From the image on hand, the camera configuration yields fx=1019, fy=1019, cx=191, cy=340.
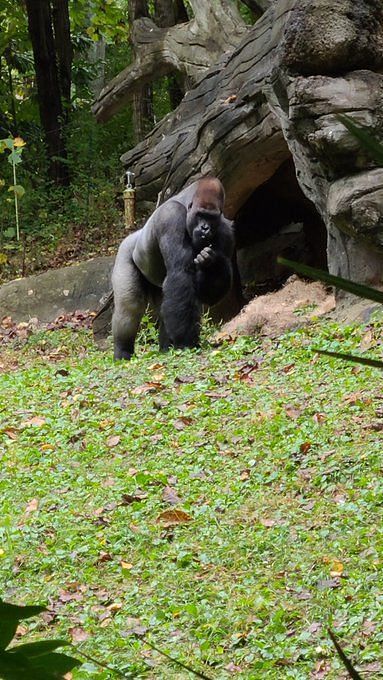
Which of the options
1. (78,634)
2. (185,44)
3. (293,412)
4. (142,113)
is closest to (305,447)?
(293,412)

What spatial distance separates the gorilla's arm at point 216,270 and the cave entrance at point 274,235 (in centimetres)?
279

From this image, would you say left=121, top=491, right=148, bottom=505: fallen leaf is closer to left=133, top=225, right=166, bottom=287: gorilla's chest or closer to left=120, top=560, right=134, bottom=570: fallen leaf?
left=120, top=560, right=134, bottom=570: fallen leaf

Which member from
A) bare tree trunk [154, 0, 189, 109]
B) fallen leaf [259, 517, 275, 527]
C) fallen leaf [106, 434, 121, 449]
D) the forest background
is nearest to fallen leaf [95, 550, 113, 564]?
fallen leaf [259, 517, 275, 527]

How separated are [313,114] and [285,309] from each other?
2.27m

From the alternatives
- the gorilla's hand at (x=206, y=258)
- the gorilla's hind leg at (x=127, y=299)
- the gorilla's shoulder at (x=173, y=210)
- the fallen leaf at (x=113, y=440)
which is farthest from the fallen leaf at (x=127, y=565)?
the gorilla's hind leg at (x=127, y=299)

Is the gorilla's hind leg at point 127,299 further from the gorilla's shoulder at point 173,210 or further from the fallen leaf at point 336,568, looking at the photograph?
the fallen leaf at point 336,568

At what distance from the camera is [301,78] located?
306 inches

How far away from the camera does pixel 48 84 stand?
18.1m

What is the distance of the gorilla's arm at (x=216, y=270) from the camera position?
8.75m

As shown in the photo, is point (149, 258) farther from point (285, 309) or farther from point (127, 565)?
point (127, 565)

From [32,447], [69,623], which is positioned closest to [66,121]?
[32,447]

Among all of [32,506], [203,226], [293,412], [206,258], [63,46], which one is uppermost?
[63,46]

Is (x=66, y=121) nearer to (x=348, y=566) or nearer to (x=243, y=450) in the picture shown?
(x=243, y=450)

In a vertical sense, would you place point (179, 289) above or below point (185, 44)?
below
